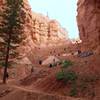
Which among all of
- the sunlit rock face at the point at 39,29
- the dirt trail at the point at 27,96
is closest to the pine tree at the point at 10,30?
the dirt trail at the point at 27,96

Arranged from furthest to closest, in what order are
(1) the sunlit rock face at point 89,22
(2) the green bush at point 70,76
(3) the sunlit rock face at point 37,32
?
(3) the sunlit rock face at point 37,32, (1) the sunlit rock face at point 89,22, (2) the green bush at point 70,76

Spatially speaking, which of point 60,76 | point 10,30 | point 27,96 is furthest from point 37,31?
point 27,96

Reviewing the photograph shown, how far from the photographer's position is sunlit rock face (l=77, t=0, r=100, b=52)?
5022 centimetres

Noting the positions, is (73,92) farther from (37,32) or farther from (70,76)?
(37,32)

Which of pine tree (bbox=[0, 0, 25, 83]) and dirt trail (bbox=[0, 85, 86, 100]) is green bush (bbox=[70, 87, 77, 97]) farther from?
pine tree (bbox=[0, 0, 25, 83])

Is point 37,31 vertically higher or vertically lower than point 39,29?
lower

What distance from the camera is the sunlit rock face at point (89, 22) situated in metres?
50.2

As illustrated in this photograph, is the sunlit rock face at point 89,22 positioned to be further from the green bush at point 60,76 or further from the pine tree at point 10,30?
the green bush at point 60,76

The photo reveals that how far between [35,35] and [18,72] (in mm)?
32169

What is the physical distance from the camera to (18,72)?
63.4m

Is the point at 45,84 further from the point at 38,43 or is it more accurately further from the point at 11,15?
the point at 38,43

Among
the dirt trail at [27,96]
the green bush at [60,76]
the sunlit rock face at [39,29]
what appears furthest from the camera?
the sunlit rock face at [39,29]

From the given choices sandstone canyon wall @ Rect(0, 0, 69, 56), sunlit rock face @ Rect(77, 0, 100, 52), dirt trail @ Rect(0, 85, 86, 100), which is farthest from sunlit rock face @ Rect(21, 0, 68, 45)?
dirt trail @ Rect(0, 85, 86, 100)

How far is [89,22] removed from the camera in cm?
5522
